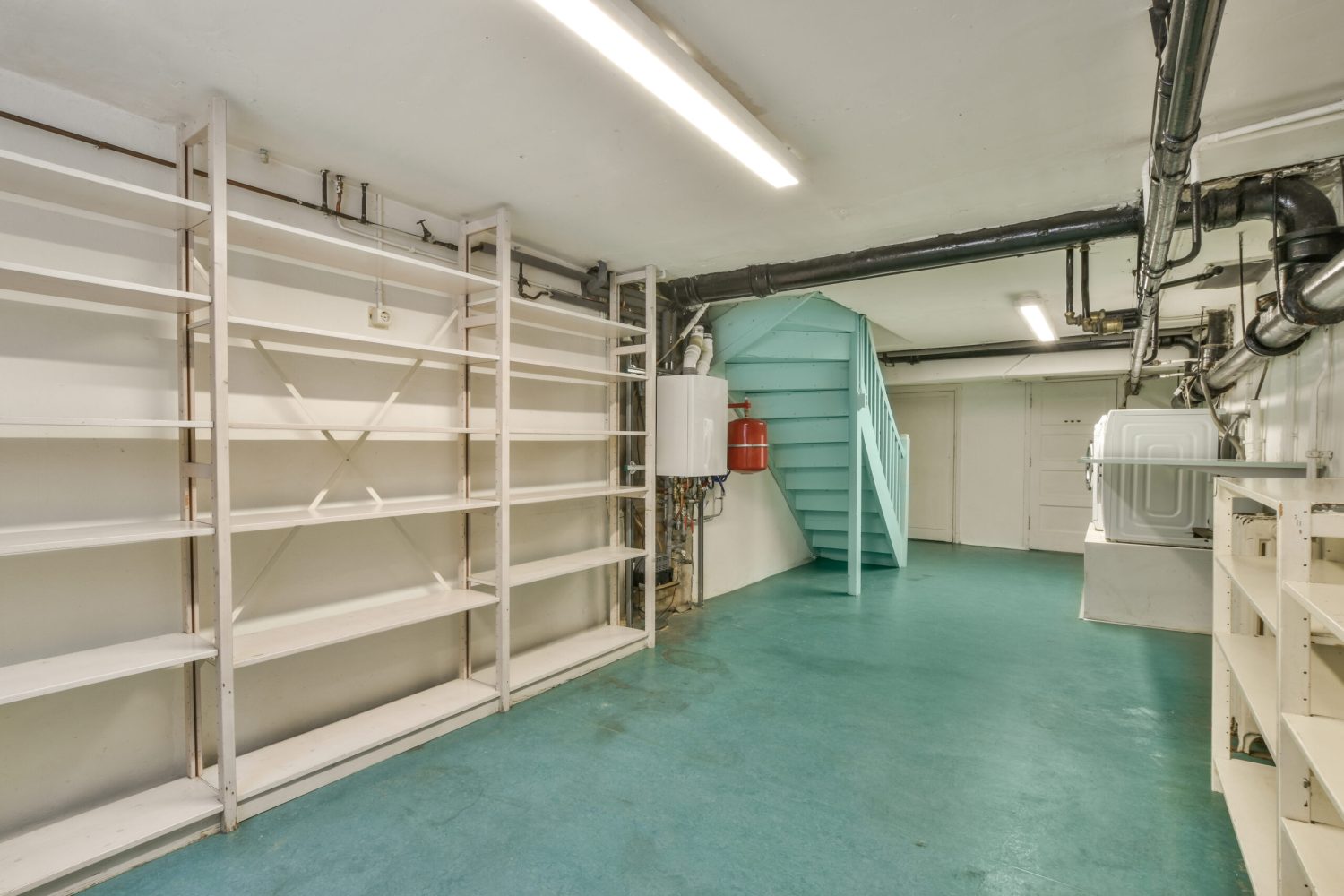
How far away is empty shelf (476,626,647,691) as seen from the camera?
10.6ft

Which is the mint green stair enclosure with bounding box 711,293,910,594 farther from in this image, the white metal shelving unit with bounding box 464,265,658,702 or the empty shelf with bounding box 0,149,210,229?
the empty shelf with bounding box 0,149,210,229

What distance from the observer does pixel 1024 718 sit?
9.71 feet

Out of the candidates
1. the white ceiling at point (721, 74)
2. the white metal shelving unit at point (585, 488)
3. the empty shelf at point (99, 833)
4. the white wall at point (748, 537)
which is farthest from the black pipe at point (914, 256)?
the empty shelf at point (99, 833)

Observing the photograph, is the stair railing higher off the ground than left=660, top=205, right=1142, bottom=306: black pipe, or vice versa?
left=660, top=205, right=1142, bottom=306: black pipe

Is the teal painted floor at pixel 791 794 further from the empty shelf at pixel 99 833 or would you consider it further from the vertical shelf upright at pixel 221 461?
the vertical shelf upright at pixel 221 461

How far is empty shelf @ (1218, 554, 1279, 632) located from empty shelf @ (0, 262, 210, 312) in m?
3.27

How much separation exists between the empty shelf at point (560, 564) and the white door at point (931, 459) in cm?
585

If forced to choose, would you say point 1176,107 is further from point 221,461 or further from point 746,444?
point 746,444

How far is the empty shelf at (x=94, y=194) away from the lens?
174cm

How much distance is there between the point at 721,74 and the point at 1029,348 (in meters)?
6.12

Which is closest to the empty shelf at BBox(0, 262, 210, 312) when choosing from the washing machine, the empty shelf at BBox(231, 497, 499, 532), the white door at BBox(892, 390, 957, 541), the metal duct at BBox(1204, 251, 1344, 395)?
the empty shelf at BBox(231, 497, 499, 532)

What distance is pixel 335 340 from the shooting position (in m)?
2.48

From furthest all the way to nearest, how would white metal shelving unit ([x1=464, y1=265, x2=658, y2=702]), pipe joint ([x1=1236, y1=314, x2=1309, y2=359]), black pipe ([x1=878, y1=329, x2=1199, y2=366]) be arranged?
black pipe ([x1=878, y1=329, x2=1199, y2=366]) → white metal shelving unit ([x1=464, y1=265, x2=658, y2=702]) → pipe joint ([x1=1236, y1=314, x2=1309, y2=359])

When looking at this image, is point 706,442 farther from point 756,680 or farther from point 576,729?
point 576,729
